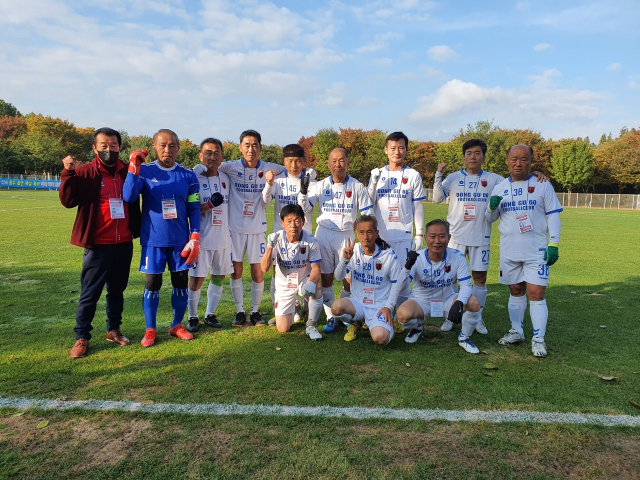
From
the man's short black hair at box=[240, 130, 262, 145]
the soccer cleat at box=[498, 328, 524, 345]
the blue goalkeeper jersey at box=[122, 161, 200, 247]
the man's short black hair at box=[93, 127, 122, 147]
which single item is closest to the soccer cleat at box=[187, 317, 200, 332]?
the blue goalkeeper jersey at box=[122, 161, 200, 247]

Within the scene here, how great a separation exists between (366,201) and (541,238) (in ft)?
6.89

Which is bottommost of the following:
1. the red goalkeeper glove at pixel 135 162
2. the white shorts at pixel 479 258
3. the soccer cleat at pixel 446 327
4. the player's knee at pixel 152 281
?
the soccer cleat at pixel 446 327

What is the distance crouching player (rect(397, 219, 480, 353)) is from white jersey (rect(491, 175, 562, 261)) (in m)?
0.64

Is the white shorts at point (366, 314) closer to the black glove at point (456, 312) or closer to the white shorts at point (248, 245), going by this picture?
the black glove at point (456, 312)

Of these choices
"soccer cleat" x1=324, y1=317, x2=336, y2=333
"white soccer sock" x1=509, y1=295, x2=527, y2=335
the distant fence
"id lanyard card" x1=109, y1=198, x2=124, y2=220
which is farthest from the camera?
the distant fence

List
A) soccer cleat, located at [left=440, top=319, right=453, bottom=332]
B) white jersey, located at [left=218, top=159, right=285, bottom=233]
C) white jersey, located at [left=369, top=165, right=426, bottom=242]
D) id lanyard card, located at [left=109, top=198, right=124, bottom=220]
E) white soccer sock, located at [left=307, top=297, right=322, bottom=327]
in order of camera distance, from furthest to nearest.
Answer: white jersey, located at [left=218, top=159, right=285, bottom=233] < white jersey, located at [left=369, top=165, right=426, bottom=242] < soccer cleat, located at [left=440, top=319, right=453, bottom=332] < white soccer sock, located at [left=307, top=297, right=322, bottom=327] < id lanyard card, located at [left=109, top=198, right=124, bottom=220]

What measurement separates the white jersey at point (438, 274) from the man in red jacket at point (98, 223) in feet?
10.8

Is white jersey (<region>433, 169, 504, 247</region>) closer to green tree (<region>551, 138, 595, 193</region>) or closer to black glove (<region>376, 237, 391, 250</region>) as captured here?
black glove (<region>376, 237, 391, 250</region>)

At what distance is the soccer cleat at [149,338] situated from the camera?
4.65m

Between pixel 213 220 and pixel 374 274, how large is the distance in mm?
2167

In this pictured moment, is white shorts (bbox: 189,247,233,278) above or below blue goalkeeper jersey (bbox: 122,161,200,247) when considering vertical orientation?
below

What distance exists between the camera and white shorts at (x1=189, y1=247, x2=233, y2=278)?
5363 millimetres

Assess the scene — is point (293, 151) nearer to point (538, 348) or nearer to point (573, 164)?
point (538, 348)

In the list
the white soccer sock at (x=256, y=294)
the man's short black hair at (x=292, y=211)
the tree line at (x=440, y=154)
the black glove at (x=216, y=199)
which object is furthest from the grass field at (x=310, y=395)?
the tree line at (x=440, y=154)
